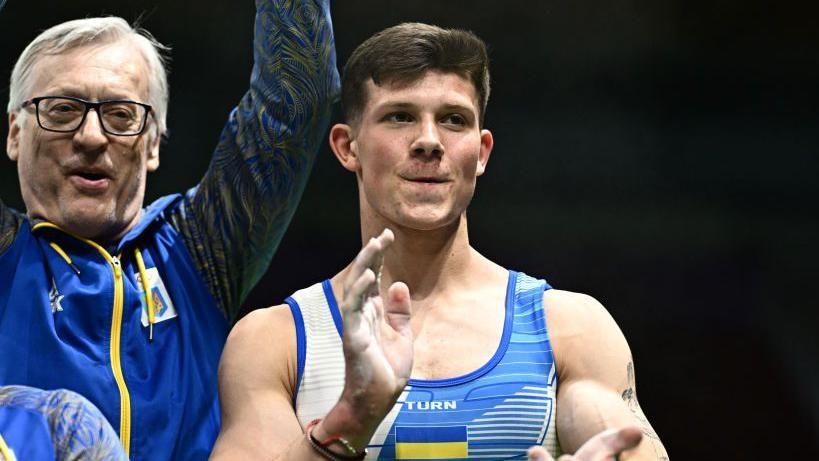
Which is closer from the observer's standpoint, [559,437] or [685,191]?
[559,437]

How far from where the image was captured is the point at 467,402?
1971 mm

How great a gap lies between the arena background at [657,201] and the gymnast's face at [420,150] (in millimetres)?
1393

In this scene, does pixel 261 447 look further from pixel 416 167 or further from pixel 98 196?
pixel 98 196

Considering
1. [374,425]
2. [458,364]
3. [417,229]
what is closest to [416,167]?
[417,229]

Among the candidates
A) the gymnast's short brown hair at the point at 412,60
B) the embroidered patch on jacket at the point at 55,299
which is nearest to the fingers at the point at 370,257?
A: the gymnast's short brown hair at the point at 412,60

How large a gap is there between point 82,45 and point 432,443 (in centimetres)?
115

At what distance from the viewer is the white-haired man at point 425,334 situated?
192 cm

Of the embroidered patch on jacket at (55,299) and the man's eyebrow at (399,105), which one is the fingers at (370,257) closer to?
the man's eyebrow at (399,105)

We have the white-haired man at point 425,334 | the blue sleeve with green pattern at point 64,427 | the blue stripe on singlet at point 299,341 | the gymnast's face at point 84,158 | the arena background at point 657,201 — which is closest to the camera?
the blue sleeve with green pattern at point 64,427

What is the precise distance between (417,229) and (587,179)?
1.53 metres

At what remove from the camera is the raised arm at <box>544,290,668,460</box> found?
1.95m

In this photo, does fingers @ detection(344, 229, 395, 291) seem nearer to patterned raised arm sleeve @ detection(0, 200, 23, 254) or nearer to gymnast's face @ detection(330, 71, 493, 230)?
gymnast's face @ detection(330, 71, 493, 230)

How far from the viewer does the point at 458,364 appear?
6.65ft

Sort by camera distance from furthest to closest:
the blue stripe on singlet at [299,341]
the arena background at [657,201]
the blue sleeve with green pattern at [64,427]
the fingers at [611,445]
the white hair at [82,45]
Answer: the arena background at [657,201], the white hair at [82,45], the blue stripe on singlet at [299,341], the blue sleeve with green pattern at [64,427], the fingers at [611,445]
